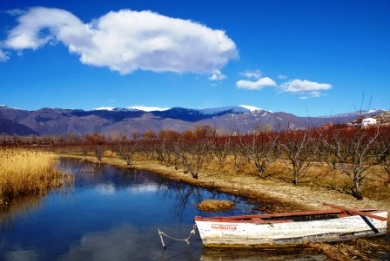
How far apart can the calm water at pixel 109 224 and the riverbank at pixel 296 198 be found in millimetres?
995

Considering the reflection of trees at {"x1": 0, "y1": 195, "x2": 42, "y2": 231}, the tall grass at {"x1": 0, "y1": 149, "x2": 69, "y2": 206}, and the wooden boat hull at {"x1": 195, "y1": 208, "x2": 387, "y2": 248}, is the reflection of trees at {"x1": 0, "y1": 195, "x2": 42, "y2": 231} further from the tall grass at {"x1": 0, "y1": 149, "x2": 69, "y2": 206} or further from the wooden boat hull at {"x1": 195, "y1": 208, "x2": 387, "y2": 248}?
the wooden boat hull at {"x1": 195, "y1": 208, "x2": 387, "y2": 248}

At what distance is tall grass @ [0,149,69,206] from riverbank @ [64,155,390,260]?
10.7 metres

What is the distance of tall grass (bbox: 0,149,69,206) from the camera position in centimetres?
2123

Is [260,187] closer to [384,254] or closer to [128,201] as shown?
[128,201]

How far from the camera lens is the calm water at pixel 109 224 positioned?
502 inches

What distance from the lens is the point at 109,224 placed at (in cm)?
1695

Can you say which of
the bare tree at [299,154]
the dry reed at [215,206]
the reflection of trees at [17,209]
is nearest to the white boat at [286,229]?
the dry reed at [215,206]

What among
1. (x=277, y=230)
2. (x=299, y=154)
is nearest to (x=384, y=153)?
(x=299, y=154)

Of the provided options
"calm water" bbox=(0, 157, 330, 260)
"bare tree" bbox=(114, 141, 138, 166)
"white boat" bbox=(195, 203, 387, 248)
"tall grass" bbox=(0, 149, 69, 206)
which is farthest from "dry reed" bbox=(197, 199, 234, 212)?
"bare tree" bbox=(114, 141, 138, 166)

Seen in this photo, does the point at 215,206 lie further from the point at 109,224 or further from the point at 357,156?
the point at 357,156

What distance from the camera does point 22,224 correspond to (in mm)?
17000

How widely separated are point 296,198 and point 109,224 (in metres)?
10.7

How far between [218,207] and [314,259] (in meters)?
7.98

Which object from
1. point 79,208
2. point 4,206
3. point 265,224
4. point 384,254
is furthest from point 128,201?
point 384,254
